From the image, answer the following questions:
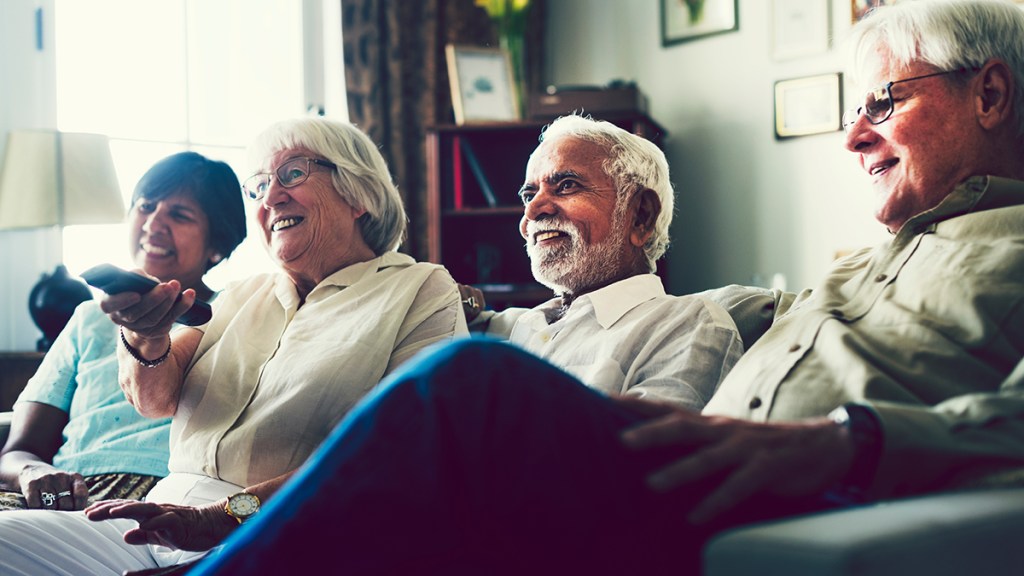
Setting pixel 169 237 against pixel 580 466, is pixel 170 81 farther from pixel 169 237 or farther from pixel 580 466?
pixel 580 466

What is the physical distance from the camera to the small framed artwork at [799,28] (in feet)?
11.5

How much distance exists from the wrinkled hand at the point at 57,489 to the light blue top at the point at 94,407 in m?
0.14

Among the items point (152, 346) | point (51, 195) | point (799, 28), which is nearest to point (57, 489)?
point (152, 346)

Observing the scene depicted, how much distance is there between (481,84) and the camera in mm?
3840

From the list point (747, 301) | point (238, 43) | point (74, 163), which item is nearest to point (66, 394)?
point (74, 163)

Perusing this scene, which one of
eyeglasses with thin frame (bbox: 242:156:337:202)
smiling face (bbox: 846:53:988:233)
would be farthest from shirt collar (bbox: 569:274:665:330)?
eyeglasses with thin frame (bbox: 242:156:337:202)

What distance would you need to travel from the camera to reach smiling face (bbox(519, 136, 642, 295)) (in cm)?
181

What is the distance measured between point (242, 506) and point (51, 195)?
5.59ft

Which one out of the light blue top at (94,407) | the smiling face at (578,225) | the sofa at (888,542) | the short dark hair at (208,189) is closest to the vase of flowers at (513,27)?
the short dark hair at (208,189)

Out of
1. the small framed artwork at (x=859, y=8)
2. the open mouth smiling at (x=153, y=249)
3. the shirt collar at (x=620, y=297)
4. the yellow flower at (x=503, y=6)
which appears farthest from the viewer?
the yellow flower at (x=503, y=6)

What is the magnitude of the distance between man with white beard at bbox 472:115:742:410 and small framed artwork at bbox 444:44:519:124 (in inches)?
73.6

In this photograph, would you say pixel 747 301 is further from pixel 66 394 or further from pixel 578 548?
pixel 66 394

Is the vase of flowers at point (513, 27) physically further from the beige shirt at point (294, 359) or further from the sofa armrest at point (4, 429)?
the sofa armrest at point (4, 429)

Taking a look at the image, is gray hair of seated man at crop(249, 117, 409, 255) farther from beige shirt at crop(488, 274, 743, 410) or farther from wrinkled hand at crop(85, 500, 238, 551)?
wrinkled hand at crop(85, 500, 238, 551)
